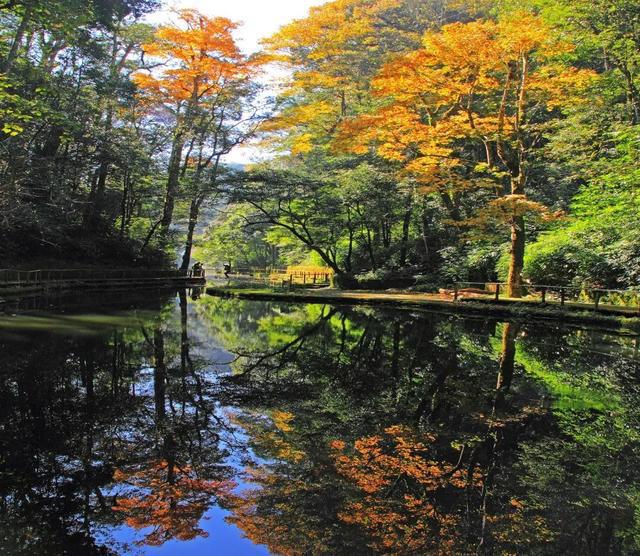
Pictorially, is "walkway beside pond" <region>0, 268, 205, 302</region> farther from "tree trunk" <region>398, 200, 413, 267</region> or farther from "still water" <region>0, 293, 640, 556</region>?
"tree trunk" <region>398, 200, 413, 267</region>

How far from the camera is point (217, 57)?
27594mm

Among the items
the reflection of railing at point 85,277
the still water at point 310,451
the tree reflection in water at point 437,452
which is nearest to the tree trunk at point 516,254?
the tree reflection in water at point 437,452

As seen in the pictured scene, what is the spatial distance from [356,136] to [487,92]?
256 inches

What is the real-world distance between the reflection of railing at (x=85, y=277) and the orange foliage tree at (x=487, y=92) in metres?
14.3

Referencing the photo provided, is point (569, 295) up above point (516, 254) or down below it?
below

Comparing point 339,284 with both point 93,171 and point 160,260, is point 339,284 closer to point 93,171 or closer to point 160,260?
point 160,260

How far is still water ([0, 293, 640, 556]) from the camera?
3340 millimetres

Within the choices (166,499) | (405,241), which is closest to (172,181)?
(405,241)

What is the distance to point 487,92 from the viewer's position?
714 inches

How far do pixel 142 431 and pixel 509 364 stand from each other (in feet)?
22.6

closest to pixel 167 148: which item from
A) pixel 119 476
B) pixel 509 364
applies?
pixel 509 364

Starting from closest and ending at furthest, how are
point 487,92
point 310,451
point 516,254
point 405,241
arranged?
point 310,451
point 516,254
point 487,92
point 405,241

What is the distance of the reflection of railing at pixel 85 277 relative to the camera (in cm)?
1812

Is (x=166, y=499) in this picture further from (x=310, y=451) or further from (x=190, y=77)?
(x=190, y=77)
